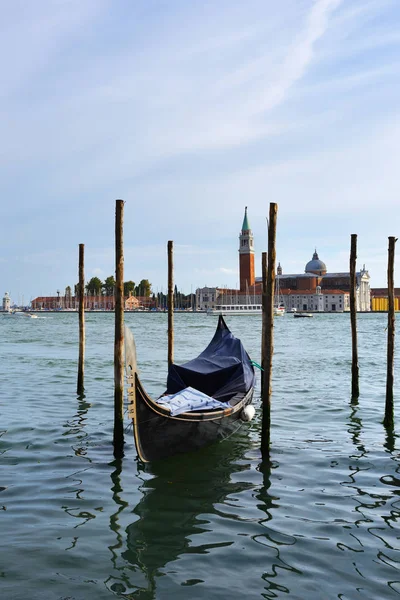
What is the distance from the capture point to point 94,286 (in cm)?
10862

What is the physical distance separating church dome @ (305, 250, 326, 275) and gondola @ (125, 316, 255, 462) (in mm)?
102012

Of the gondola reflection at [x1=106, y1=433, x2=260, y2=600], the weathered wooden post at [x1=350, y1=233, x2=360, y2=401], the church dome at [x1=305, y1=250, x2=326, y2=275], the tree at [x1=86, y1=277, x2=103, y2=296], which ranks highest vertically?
the church dome at [x1=305, y1=250, x2=326, y2=275]

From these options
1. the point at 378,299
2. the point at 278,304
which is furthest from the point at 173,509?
the point at 378,299

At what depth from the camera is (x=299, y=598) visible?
3328 millimetres

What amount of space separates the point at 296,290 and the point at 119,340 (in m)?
97.2

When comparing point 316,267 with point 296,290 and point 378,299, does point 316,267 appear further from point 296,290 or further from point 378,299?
point 378,299

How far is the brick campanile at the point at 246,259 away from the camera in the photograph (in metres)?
99.7

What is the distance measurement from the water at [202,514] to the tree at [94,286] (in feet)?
331

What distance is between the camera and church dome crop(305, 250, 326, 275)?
359 ft

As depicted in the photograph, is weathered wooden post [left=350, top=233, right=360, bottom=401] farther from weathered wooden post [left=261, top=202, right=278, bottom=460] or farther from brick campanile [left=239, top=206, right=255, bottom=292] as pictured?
brick campanile [left=239, top=206, right=255, bottom=292]

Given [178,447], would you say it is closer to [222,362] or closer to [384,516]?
[384,516]

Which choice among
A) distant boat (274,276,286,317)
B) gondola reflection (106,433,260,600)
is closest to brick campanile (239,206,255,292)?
distant boat (274,276,286,317)

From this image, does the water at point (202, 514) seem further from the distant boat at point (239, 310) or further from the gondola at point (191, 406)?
the distant boat at point (239, 310)

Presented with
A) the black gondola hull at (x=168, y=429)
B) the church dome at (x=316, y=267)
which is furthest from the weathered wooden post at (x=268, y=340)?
the church dome at (x=316, y=267)
